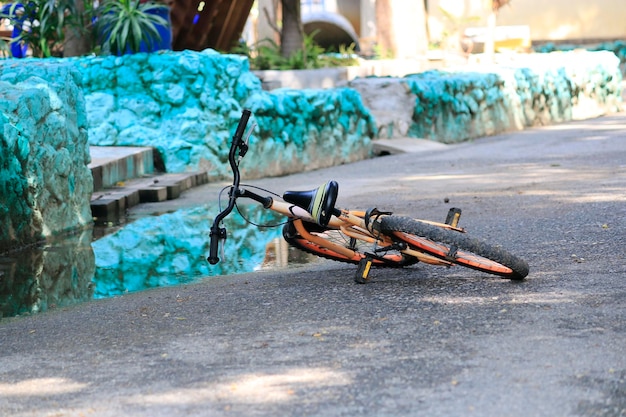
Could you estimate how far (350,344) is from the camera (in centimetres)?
393

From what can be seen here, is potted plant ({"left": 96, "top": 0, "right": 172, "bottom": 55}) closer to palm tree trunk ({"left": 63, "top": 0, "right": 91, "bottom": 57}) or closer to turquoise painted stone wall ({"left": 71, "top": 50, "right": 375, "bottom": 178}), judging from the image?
turquoise painted stone wall ({"left": 71, "top": 50, "right": 375, "bottom": 178})

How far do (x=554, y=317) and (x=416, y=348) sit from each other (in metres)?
0.70

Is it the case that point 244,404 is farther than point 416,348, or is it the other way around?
point 416,348

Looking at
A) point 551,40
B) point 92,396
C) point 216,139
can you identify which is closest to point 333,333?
point 92,396

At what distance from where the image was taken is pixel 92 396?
3.42m

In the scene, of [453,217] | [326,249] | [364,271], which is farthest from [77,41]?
[364,271]

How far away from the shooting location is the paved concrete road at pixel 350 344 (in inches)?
128

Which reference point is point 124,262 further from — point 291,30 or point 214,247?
point 291,30

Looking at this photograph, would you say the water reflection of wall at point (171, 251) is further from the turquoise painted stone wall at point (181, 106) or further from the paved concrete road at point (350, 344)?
the turquoise painted stone wall at point (181, 106)

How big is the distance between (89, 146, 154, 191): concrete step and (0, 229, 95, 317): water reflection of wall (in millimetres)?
2276

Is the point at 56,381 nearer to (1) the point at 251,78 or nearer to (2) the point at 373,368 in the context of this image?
(2) the point at 373,368

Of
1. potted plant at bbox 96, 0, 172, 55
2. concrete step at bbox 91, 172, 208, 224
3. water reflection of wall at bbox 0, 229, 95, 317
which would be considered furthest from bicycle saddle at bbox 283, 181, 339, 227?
potted plant at bbox 96, 0, 172, 55

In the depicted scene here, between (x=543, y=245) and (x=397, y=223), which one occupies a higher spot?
(x=397, y=223)

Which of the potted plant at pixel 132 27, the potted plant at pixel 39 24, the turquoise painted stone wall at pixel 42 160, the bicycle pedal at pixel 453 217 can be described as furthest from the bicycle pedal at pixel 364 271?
the potted plant at pixel 39 24
